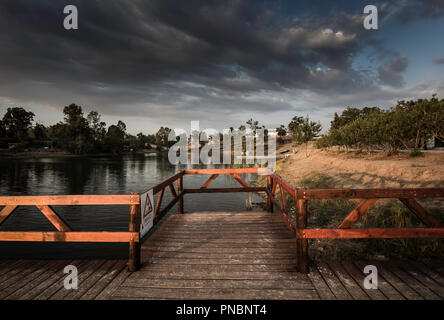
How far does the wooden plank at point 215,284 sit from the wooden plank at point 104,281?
313 mm

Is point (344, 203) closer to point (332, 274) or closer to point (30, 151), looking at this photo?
point (332, 274)

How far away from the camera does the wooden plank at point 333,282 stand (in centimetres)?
316

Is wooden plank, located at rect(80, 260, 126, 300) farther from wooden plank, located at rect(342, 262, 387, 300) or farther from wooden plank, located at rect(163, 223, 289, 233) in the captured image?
wooden plank, located at rect(342, 262, 387, 300)

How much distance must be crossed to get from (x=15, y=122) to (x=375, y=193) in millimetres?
142038

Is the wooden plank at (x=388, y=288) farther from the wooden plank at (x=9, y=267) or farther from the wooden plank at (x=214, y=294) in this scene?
the wooden plank at (x=9, y=267)

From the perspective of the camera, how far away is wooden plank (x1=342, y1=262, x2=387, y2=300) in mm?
3113

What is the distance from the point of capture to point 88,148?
3433 inches

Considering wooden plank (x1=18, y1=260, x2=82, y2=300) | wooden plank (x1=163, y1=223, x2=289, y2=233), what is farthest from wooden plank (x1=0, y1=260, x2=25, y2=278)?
wooden plank (x1=163, y1=223, x2=289, y2=233)

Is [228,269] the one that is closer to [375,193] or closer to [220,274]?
[220,274]

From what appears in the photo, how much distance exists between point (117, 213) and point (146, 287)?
1263 cm

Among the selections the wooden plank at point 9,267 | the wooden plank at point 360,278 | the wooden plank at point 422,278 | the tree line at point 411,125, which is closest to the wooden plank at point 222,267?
the wooden plank at point 360,278

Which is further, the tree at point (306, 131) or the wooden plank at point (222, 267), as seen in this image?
the tree at point (306, 131)
